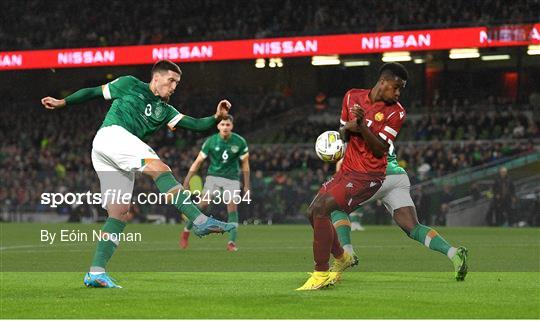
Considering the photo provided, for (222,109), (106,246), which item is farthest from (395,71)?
(106,246)

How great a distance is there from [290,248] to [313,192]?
1363 centimetres

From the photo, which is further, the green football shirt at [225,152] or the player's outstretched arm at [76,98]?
the green football shirt at [225,152]

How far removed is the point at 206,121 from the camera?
34.8 ft

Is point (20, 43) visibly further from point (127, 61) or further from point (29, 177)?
point (29, 177)

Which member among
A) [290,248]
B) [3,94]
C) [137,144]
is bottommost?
[290,248]

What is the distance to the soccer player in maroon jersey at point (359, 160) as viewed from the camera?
9.74 meters

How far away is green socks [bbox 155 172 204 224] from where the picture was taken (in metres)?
9.79

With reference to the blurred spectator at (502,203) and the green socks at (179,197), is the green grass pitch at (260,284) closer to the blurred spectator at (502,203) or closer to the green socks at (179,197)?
the green socks at (179,197)

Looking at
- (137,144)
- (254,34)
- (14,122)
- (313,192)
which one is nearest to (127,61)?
(254,34)

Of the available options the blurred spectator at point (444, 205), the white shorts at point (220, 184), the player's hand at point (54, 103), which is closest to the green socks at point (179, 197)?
the player's hand at point (54, 103)

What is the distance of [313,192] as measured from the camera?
105 ft

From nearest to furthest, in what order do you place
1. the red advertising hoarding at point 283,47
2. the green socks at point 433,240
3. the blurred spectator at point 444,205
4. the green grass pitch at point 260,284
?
the green grass pitch at point 260,284, the green socks at point 433,240, the blurred spectator at point 444,205, the red advertising hoarding at point 283,47

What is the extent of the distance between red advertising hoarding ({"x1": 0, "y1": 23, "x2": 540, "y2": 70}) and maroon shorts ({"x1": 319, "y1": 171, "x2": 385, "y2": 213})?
25.0 metres

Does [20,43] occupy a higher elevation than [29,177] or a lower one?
higher
